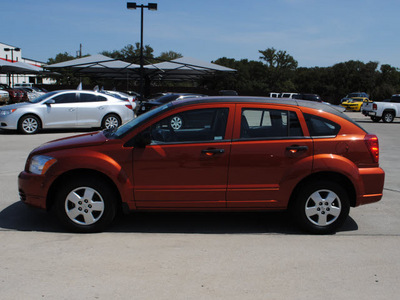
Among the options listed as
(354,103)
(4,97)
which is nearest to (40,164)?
(4,97)

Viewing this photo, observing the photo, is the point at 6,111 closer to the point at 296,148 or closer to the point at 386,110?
the point at 296,148

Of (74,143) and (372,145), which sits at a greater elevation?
(372,145)

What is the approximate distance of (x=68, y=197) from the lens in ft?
15.8

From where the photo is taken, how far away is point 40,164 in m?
4.89

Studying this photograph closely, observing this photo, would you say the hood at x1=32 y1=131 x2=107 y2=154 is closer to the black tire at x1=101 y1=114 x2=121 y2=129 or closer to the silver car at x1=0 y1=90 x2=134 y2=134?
the silver car at x1=0 y1=90 x2=134 y2=134

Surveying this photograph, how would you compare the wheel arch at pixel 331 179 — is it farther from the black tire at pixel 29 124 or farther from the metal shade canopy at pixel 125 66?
the metal shade canopy at pixel 125 66

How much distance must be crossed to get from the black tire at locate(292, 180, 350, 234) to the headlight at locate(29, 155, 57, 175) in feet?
9.53

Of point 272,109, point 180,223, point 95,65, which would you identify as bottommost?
point 180,223

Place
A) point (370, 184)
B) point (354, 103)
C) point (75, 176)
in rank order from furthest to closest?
point (354, 103), point (370, 184), point (75, 176)

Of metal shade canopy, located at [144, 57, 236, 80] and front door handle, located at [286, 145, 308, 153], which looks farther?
metal shade canopy, located at [144, 57, 236, 80]

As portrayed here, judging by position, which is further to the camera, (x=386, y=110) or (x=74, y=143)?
(x=386, y=110)

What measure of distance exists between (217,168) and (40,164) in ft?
6.76

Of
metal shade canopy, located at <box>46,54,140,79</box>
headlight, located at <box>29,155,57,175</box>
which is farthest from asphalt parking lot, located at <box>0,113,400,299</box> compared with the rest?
metal shade canopy, located at <box>46,54,140,79</box>

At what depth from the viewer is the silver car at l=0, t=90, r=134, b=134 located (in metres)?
14.7
